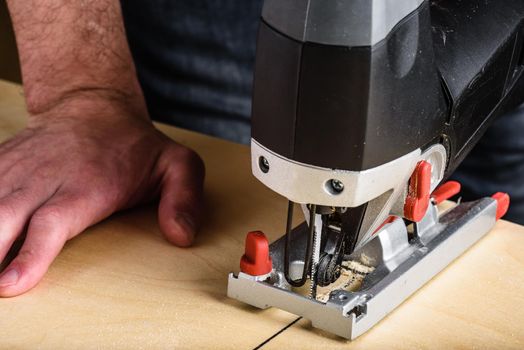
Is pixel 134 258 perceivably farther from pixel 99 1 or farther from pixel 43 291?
pixel 99 1

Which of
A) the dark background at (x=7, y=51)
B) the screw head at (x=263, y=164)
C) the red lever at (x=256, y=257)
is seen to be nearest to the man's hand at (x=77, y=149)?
the red lever at (x=256, y=257)

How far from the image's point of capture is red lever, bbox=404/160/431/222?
1029 mm

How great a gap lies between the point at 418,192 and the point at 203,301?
29 cm

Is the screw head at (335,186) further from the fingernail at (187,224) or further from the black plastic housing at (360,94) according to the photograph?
the fingernail at (187,224)

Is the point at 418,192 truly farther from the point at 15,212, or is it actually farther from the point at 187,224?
the point at 15,212

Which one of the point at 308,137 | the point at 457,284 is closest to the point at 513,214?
the point at 457,284

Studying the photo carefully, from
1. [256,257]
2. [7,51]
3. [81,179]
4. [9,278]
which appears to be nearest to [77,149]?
[81,179]

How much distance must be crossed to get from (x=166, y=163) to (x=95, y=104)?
0.21 m

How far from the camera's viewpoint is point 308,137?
90 cm

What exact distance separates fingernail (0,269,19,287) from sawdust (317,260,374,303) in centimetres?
37

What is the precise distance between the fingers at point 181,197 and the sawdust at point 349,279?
21cm

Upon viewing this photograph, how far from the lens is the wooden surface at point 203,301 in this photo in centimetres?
101

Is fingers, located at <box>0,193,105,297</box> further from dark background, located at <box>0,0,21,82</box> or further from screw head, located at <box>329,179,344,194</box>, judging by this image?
dark background, located at <box>0,0,21,82</box>

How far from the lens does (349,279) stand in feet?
3.68
